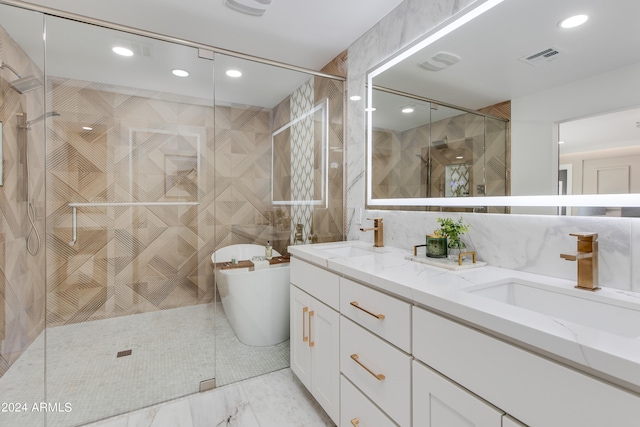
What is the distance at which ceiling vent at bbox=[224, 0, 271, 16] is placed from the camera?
5.82 feet

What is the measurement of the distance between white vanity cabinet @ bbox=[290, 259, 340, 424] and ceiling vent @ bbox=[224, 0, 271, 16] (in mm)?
1632

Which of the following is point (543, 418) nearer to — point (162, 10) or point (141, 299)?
point (141, 299)

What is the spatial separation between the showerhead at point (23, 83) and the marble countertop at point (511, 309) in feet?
6.54

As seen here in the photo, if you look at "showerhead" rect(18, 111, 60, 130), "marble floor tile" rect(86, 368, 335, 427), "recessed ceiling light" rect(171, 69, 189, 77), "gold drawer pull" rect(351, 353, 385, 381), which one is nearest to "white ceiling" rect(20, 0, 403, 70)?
"recessed ceiling light" rect(171, 69, 189, 77)

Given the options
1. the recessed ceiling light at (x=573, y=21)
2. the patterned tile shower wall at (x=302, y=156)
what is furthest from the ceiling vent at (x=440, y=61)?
the patterned tile shower wall at (x=302, y=156)

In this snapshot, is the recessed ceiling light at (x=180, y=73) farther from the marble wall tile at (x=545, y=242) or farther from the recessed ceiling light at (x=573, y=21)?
the recessed ceiling light at (x=573, y=21)

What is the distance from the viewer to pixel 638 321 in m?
0.83

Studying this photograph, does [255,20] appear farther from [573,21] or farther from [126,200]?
[573,21]

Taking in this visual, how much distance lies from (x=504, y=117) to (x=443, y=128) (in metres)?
0.34

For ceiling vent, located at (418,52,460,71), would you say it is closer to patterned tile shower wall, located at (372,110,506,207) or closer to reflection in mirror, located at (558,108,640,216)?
patterned tile shower wall, located at (372,110,506,207)

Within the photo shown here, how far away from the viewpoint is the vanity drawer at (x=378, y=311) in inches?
39.9

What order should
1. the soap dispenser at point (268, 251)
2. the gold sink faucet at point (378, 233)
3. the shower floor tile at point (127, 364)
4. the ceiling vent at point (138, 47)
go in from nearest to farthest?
the shower floor tile at point (127, 364) < the ceiling vent at point (138, 47) < the gold sink faucet at point (378, 233) < the soap dispenser at point (268, 251)

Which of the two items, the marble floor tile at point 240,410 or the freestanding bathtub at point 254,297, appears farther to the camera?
the freestanding bathtub at point 254,297

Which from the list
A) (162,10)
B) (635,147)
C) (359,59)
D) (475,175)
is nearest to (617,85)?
(635,147)
